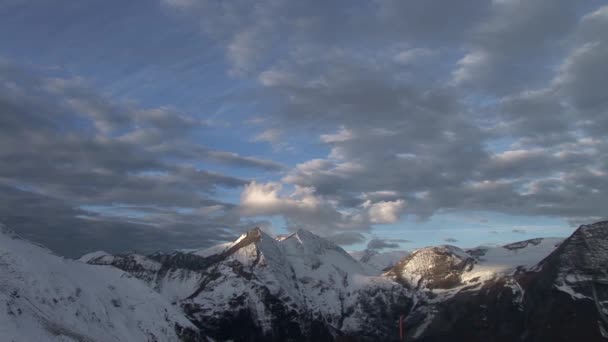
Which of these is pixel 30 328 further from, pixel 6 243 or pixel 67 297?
pixel 6 243

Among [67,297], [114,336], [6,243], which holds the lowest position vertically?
[114,336]

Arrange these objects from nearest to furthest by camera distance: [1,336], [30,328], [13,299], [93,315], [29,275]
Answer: [1,336] < [30,328] < [13,299] < [29,275] < [93,315]

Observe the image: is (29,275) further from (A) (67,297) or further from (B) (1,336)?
(B) (1,336)

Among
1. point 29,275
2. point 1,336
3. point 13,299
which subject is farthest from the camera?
point 29,275

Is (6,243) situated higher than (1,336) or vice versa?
(6,243)

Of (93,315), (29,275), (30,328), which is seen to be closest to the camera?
(30,328)

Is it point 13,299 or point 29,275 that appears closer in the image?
point 13,299

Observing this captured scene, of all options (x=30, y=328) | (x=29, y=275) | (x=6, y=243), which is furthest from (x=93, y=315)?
(x=30, y=328)

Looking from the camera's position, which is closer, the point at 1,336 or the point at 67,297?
the point at 1,336

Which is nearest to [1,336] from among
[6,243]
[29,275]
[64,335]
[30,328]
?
[30,328]
